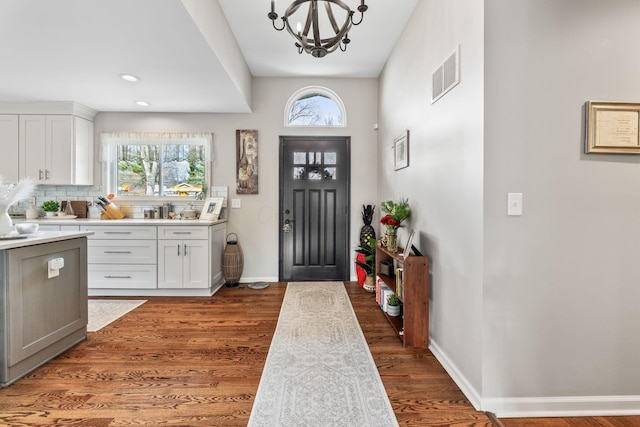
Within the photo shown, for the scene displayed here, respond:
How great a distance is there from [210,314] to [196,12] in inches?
103

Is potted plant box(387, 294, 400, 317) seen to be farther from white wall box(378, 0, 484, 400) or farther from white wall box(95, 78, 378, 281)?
white wall box(95, 78, 378, 281)

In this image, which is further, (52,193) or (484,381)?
(52,193)

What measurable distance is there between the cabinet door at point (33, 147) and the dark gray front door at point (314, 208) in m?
2.97

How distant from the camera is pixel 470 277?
180 centimetres

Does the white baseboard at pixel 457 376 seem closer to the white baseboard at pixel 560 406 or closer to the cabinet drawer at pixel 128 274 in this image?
the white baseboard at pixel 560 406

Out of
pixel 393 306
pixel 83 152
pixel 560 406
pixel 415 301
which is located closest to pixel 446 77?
pixel 415 301

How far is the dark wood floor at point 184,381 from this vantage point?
165cm

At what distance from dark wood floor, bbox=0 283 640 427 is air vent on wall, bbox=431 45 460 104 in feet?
6.16

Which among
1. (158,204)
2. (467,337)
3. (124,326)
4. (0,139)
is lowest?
(124,326)

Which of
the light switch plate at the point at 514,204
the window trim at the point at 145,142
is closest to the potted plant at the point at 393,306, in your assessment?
the light switch plate at the point at 514,204

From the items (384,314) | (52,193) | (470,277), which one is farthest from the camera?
(52,193)

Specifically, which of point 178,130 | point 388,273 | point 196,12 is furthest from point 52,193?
point 388,273

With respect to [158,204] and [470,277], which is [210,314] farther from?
[470,277]

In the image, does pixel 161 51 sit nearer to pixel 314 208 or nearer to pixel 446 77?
pixel 446 77
